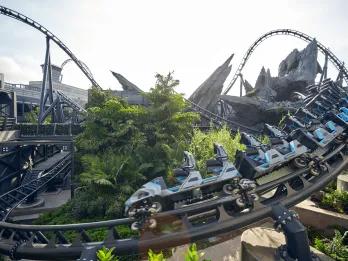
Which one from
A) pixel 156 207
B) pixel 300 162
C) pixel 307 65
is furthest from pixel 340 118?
pixel 307 65

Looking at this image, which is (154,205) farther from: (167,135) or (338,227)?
(167,135)

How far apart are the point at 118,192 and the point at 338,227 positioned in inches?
289

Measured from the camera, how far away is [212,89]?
989 inches

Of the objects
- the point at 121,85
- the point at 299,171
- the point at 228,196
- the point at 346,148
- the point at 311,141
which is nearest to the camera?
the point at 228,196

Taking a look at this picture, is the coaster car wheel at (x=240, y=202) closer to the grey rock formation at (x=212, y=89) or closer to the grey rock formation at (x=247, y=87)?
the grey rock formation at (x=212, y=89)

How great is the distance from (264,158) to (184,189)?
1700 millimetres

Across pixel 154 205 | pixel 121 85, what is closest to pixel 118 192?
pixel 154 205

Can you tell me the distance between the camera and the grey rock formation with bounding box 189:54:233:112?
2511 centimetres

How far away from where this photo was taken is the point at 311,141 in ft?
17.5

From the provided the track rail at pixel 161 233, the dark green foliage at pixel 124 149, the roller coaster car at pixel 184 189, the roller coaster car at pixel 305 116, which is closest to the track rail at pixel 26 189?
the dark green foliage at pixel 124 149

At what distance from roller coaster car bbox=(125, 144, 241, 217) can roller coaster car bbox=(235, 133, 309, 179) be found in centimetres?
35

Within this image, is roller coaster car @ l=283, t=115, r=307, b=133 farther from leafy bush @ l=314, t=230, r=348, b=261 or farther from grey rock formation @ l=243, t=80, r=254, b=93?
grey rock formation @ l=243, t=80, r=254, b=93

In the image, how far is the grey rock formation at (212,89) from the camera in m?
25.1

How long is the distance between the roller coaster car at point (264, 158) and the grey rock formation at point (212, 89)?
2019cm
